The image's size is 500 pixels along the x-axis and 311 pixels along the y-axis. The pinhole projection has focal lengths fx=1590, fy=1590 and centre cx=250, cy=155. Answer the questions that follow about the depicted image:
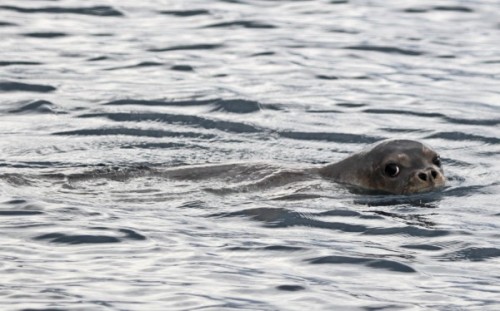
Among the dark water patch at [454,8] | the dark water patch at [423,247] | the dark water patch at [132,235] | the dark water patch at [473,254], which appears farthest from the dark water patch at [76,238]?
the dark water patch at [454,8]

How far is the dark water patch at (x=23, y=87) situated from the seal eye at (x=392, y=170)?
19.1ft

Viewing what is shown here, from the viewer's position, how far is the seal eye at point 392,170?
12.9 metres

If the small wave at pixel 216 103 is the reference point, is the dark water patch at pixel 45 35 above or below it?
above

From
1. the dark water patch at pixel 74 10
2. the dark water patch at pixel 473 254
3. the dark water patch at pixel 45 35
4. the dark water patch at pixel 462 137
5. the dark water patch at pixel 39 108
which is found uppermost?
the dark water patch at pixel 74 10

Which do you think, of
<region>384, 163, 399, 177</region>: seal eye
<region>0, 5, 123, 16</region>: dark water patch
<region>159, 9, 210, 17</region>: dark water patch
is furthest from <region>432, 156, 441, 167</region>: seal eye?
<region>0, 5, 123, 16</region>: dark water patch

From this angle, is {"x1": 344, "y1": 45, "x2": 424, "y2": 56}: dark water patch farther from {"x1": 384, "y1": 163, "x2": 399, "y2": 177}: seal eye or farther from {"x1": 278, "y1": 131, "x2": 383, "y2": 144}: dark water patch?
{"x1": 384, "y1": 163, "x2": 399, "y2": 177}: seal eye

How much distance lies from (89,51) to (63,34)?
43.9 inches

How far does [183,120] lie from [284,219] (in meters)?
4.60

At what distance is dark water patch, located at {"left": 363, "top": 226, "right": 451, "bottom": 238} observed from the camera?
37.9 ft

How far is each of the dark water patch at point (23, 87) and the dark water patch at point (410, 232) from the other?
269 inches

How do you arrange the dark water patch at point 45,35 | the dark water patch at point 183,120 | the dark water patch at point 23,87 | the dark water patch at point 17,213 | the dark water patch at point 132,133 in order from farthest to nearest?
the dark water patch at point 45,35
the dark water patch at point 23,87
the dark water patch at point 183,120
the dark water patch at point 132,133
the dark water patch at point 17,213

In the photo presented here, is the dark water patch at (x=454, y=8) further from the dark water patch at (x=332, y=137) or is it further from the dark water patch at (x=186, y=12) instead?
the dark water patch at (x=332, y=137)

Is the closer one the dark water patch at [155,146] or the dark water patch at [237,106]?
the dark water patch at [155,146]

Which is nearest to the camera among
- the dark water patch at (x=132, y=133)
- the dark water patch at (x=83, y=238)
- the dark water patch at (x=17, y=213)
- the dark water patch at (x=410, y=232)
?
the dark water patch at (x=83, y=238)
